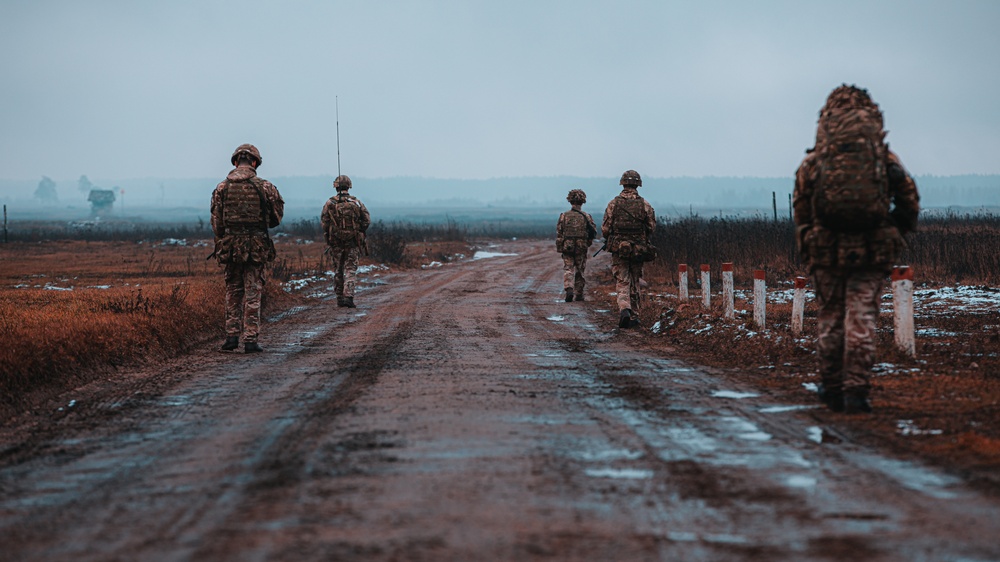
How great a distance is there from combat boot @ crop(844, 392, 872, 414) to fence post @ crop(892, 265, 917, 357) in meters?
2.89

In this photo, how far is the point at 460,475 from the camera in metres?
5.19

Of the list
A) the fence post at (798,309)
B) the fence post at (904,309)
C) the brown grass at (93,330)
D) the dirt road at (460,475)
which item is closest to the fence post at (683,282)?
the fence post at (798,309)

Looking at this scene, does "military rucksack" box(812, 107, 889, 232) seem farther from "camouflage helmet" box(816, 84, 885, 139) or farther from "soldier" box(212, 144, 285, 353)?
"soldier" box(212, 144, 285, 353)

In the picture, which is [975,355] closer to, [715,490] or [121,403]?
[715,490]

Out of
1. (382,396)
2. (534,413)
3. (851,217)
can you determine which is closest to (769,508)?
(534,413)

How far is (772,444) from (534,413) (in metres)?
1.83

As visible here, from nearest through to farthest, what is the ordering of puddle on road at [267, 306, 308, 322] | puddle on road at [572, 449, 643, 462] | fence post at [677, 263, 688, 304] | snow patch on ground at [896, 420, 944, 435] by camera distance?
puddle on road at [572, 449, 643, 462], snow patch on ground at [896, 420, 944, 435], puddle on road at [267, 306, 308, 322], fence post at [677, 263, 688, 304]

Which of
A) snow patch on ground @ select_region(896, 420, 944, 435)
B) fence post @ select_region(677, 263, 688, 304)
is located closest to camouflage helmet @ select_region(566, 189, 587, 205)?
fence post @ select_region(677, 263, 688, 304)

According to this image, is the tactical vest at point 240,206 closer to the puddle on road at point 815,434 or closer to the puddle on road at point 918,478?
the puddle on road at point 815,434

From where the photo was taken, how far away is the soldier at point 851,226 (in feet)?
22.8

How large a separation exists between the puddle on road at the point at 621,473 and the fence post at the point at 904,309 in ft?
17.8

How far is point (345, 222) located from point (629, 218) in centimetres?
598

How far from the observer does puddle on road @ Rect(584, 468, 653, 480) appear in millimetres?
5164

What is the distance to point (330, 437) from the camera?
6.21m
